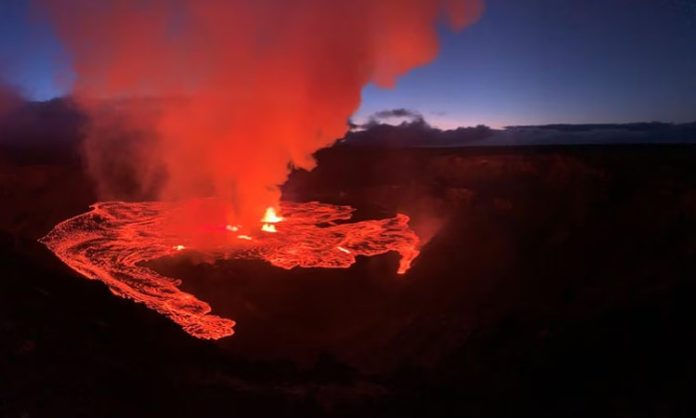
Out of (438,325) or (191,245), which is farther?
(191,245)

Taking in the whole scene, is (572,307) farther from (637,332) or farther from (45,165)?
(45,165)

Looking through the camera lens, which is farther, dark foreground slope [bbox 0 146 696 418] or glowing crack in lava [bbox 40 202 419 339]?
glowing crack in lava [bbox 40 202 419 339]

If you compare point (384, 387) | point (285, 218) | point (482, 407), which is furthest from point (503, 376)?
point (285, 218)

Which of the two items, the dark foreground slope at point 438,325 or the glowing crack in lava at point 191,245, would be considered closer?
the dark foreground slope at point 438,325

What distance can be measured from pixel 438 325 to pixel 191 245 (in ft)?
44.5

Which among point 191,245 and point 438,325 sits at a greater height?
point 191,245

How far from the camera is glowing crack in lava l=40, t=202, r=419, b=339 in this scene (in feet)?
65.0

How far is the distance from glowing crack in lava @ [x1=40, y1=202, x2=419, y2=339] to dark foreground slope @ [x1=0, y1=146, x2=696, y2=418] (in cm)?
110

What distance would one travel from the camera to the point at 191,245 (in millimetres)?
26094

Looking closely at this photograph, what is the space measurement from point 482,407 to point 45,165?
3977cm

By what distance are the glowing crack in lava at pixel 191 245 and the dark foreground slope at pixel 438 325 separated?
1.10 m

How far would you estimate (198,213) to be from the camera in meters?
32.8

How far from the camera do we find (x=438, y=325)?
59.5ft

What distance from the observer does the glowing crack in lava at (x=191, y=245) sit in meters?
19.8
